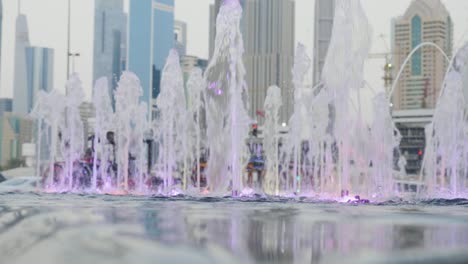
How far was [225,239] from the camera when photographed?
7.11 metres

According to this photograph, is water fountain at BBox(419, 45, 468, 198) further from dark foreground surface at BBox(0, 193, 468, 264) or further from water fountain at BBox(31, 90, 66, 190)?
dark foreground surface at BBox(0, 193, 468, 264)

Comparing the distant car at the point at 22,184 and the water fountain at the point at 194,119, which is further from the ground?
the water fountain at the point at 194,119

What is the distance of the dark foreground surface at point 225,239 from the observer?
5.87 metres

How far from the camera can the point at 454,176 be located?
25.0 metres

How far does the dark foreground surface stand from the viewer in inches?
231

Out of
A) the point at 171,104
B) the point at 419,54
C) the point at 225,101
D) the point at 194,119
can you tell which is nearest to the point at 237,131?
the point at 225,101

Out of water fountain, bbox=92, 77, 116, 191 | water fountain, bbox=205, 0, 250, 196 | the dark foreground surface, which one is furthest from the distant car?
the dark foreground surface

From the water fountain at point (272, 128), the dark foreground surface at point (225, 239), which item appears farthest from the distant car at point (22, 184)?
the dark foreground surface at point (225, 239)

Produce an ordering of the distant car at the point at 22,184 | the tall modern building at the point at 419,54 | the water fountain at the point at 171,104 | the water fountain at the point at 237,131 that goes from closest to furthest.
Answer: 1. the water fountain at the point at 237,131
2. the water fountain at the point at 171,104
3. the distant car at the point at 22,184
4. the tall modern building at the point at 419,54

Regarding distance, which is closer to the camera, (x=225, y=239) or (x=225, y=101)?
(x=225, y=239)

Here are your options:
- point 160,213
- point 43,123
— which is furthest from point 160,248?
point 43,123

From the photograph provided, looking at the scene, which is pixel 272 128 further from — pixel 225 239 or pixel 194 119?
pixel 225 239

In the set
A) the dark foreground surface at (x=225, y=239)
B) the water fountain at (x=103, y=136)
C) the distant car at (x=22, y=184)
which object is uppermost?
the water fountain at (x=103, y=136)

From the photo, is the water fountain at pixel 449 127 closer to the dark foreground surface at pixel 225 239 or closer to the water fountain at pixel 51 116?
the water fountain at pixel 51 116
